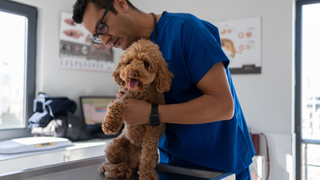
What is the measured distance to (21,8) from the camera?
2404 mm

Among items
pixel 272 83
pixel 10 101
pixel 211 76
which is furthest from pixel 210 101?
pixel 10 101

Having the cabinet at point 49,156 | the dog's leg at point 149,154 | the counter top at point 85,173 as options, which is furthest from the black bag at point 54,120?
the dog's leg at point 149,154

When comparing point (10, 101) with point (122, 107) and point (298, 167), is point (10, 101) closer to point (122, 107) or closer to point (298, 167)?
point (122, 107)

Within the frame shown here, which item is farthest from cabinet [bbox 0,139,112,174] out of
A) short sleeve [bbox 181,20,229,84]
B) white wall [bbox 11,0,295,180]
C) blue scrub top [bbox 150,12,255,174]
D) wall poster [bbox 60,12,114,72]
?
short sleeve [bbox 181,20,229,84]

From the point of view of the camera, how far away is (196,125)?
33.0 inches

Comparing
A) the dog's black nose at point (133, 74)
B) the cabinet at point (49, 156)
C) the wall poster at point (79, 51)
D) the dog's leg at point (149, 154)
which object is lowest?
the cabinet at point (49, 156)

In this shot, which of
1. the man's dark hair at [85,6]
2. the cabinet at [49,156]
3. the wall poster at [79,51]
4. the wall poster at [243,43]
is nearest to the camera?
the man's dark hair at [85,6]

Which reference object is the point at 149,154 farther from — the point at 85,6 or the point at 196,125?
the point at 85,6

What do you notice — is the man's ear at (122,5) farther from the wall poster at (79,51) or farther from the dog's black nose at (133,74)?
the wall poster at (79,51)

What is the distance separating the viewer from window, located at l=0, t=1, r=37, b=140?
2.33 meters

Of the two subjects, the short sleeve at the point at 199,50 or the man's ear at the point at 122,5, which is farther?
the man's ear at the point at 122,5

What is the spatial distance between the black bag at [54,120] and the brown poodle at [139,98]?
1.67 meters

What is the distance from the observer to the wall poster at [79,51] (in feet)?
8.77

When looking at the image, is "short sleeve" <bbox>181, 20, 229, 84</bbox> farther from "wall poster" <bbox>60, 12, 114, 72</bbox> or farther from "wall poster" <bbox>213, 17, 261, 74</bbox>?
"wall poster" <bbox>60, 12, 114, 72</bbox>
